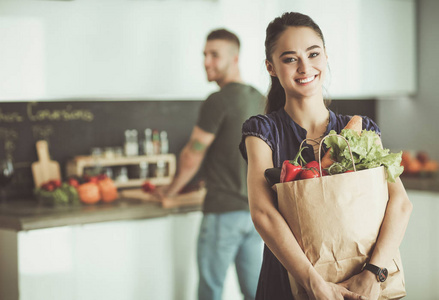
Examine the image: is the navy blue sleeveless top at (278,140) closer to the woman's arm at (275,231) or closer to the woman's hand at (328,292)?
the woman's arm at (275,231)

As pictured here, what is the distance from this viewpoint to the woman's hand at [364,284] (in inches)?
49.5

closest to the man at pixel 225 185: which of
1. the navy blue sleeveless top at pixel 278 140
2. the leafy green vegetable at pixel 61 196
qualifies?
the leafy green vegetable at pixel 61 196

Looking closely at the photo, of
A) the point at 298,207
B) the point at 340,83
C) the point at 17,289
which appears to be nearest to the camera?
the point at 298,207

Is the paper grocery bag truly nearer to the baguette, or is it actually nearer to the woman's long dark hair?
the baguette

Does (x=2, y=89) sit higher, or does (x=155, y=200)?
(x=2, y=89)

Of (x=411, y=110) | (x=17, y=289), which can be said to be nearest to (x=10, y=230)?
(x=17, y=289)

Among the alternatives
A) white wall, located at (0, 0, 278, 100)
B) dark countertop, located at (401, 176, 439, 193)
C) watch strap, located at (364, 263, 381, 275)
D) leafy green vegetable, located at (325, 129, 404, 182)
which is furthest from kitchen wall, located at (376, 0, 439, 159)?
watch strap, located at (364, 263, 381, 275)

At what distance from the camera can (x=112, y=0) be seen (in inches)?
120

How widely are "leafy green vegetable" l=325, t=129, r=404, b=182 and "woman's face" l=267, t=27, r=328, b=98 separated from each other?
16 cm

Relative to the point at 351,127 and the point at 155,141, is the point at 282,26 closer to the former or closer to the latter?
the point at 351,127

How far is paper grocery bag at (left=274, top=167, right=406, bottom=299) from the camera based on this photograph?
1222 millimetres

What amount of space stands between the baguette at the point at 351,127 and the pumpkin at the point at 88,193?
6.31ft

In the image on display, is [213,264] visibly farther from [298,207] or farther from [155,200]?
[298,207]

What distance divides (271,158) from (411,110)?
119 inches
